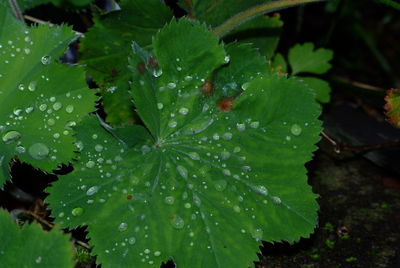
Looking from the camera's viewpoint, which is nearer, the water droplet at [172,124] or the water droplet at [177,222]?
the water droplet at [177,222]

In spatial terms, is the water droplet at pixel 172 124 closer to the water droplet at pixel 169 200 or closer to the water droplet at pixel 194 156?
the water droplet at pixel 194 156

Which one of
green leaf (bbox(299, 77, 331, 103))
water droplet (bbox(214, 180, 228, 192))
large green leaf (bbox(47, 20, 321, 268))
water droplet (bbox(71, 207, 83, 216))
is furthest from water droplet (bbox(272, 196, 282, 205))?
green leaf (bbox(299, 77, 331, 103))

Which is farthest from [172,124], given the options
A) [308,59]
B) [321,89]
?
[308,59]

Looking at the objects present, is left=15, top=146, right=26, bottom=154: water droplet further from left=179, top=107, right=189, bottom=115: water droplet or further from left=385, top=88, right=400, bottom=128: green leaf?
left=385, top=88, right=400, bottom=128: green leaf

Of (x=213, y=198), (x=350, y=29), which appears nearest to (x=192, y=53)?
(x=213, y=198)

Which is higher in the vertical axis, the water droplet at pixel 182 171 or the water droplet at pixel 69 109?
the water droplet at pixel 69 109

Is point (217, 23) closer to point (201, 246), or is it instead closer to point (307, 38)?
point (201, 246)

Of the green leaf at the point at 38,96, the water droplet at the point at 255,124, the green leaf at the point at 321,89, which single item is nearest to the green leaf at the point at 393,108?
the water droplet at the point at 255,124

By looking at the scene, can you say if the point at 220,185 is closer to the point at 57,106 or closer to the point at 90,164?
the point at 90,164
